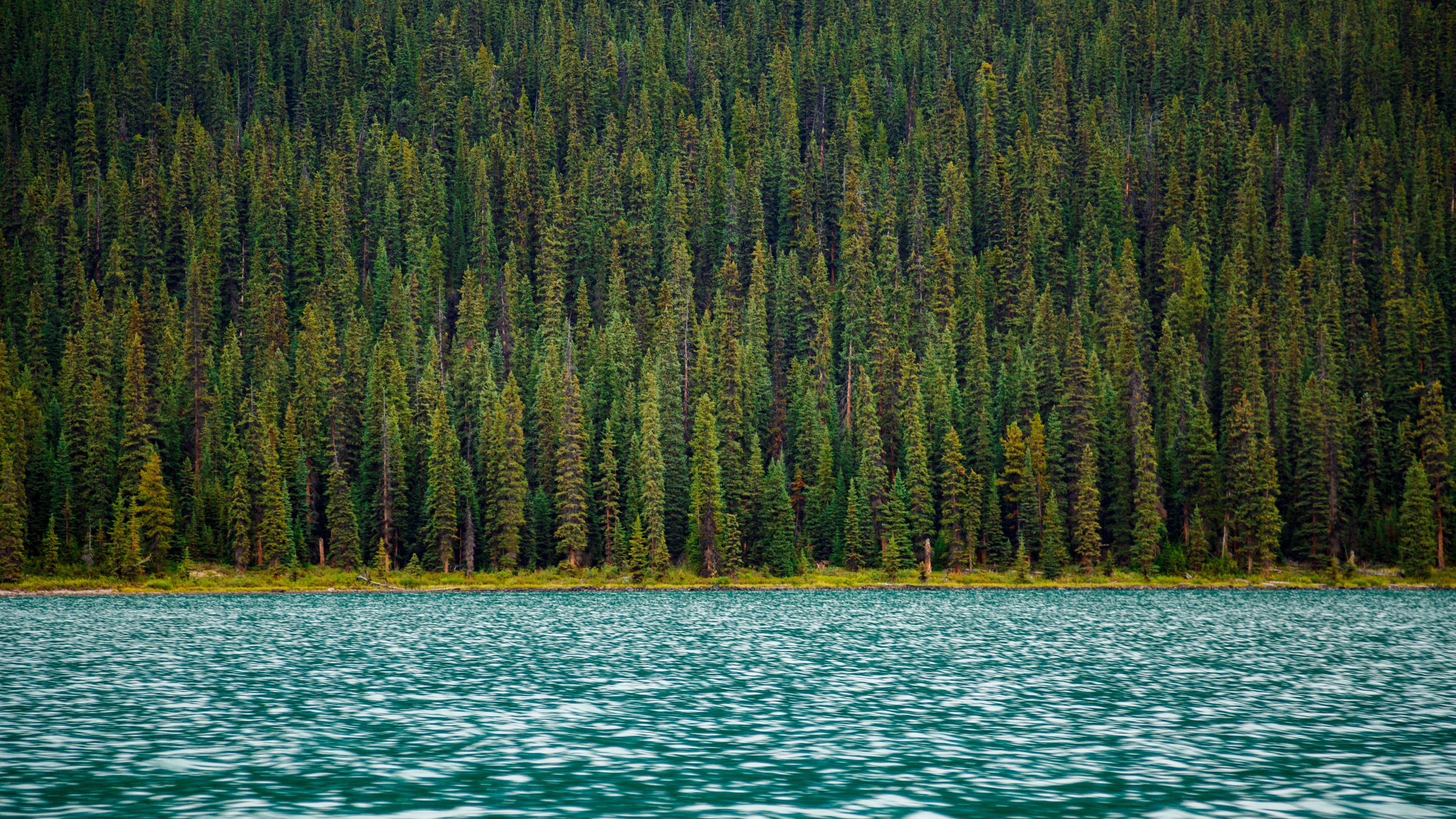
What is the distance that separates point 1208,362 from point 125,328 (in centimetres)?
14705

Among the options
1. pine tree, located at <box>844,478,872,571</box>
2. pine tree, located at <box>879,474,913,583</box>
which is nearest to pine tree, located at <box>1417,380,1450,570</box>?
pine tree, located at <box>879,474,913,583</box>

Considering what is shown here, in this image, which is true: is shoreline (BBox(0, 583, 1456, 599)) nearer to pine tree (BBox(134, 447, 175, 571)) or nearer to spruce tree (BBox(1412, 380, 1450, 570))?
pine tree (BBox(134, 447, 175, 571))

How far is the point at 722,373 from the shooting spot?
143250mm

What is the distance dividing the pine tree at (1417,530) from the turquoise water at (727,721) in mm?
59326

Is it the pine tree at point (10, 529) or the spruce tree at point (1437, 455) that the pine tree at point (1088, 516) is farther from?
the pine tree at point (10, 529)

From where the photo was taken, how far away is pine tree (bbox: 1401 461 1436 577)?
391 feet

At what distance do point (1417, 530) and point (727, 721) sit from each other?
111 m

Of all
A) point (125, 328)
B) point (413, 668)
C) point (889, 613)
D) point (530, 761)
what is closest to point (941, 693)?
point (530, 761)

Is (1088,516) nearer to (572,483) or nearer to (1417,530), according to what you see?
(1417,530)

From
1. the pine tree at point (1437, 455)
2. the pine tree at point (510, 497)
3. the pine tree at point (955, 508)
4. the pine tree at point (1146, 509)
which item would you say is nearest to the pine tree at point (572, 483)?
the pine tree at point (510, 497)

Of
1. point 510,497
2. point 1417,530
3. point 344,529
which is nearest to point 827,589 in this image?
point 510,497

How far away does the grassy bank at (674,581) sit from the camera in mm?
114688

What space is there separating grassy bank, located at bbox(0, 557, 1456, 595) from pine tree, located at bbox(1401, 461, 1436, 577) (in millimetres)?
1358

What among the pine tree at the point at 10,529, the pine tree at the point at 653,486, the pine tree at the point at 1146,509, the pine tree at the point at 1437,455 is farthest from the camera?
the pine tree at the point at 1437,455
